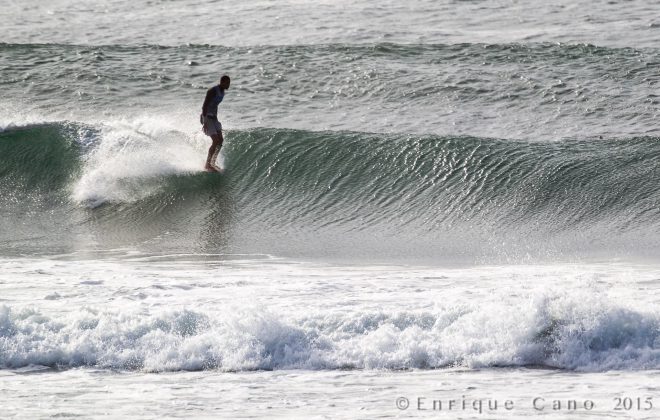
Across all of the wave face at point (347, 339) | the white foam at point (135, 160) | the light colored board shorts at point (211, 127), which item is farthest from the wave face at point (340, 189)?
the wave face at point (347, 339)

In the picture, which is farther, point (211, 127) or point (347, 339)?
point (211, 127)

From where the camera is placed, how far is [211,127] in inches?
519

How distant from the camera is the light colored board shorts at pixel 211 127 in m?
13.1

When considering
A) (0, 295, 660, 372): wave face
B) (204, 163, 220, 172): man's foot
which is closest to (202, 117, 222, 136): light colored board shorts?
(204, 163, 220, 172): man's foot

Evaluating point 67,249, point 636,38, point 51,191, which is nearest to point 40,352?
point 67,249

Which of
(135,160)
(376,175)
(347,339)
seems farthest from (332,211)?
(347,339)

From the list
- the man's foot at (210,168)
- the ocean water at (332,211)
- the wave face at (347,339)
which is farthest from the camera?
the man's foot at (210,168)

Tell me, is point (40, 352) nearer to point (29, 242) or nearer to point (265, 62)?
point (29, 242)

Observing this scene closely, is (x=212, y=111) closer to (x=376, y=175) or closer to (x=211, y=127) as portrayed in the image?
(x=211, y=127)

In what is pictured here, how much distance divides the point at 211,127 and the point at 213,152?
623 millimetres

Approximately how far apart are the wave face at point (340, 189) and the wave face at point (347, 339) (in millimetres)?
2753

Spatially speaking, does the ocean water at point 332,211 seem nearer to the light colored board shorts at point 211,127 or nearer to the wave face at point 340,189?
the wave face at point 340,189

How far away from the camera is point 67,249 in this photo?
37.1 ft

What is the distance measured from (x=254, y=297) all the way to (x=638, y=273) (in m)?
3.59
